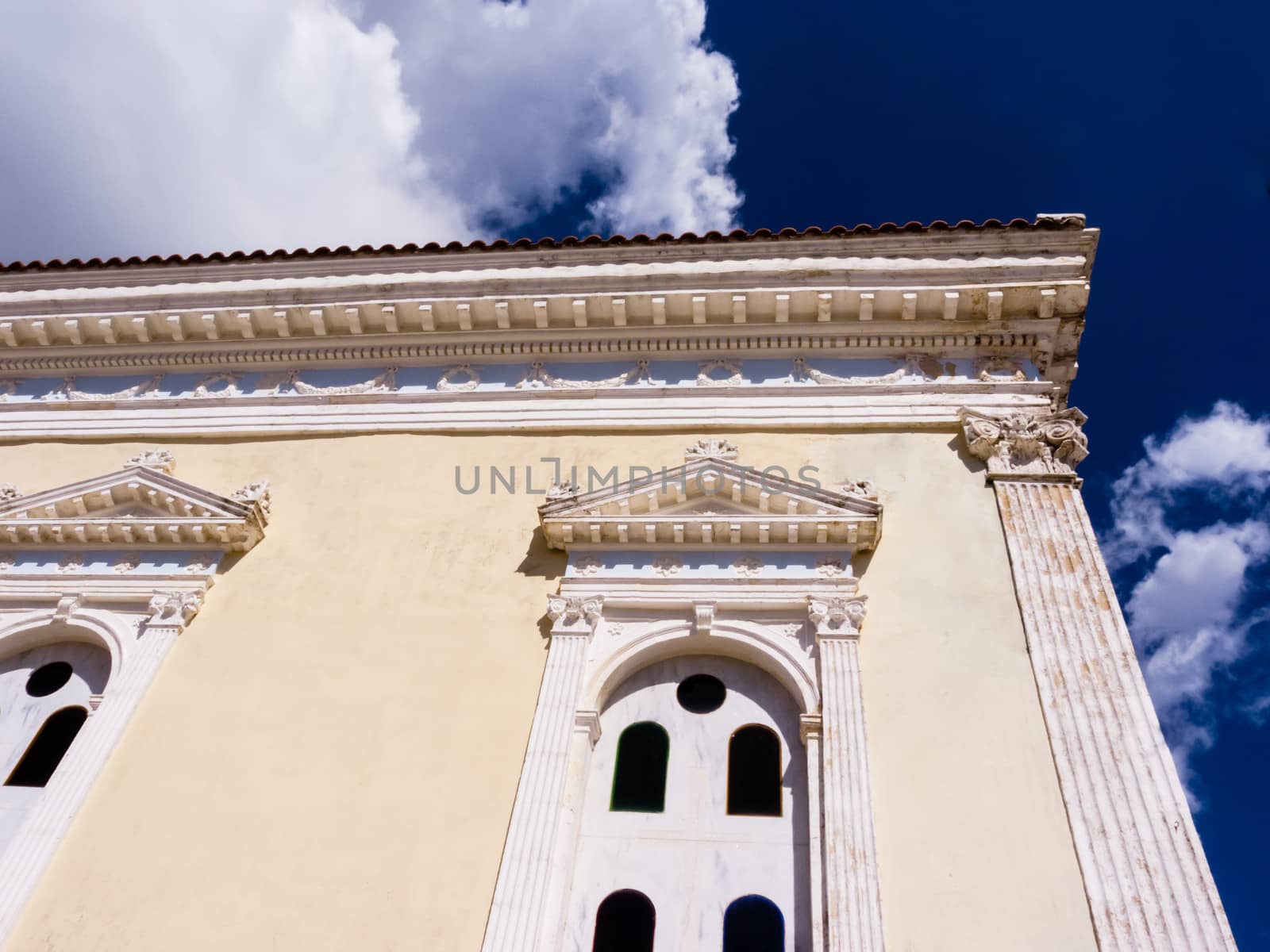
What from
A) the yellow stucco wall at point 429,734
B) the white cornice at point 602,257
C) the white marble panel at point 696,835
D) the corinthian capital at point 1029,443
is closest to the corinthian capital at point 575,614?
the yellow stucco wall at point 429,734

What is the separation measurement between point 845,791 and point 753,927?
928 millimetres

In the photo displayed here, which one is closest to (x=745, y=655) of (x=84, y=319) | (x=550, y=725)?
(x=550, y=725)

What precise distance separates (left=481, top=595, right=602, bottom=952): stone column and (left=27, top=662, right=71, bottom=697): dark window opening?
385 cm

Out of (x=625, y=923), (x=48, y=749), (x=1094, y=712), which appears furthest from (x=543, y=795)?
(x=48, y=749)

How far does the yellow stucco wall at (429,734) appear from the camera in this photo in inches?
218

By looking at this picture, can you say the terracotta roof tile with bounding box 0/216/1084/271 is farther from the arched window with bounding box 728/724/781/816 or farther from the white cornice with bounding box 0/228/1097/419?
the arched window with bounding box 728/724/781/816

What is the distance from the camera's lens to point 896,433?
315 inches

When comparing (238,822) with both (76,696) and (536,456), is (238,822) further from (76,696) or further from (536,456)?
(536,456)

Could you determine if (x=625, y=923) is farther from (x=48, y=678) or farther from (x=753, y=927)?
(x=48, y=678)

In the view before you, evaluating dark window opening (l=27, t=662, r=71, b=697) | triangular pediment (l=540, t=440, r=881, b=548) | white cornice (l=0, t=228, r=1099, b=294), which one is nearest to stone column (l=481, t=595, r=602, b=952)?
triangular pediment (l=540, t=440, r=881, b=548)

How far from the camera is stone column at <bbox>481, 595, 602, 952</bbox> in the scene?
545 centimetres

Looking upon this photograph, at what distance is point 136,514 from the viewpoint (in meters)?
8.27

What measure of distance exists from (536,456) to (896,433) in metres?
3.00

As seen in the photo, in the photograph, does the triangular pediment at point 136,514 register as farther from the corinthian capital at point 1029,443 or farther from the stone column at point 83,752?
the corinthian capital at point 1029,443
